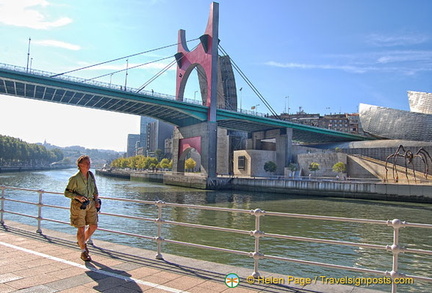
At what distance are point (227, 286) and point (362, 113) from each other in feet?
214

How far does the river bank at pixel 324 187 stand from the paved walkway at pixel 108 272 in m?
31.9

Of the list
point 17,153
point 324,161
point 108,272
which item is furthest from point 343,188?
point 17,153

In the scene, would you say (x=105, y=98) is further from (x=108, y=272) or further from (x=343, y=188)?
(x=108, y=272)

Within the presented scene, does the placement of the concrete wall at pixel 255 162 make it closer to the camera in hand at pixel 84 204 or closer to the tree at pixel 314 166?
the tree at pixel 314 166

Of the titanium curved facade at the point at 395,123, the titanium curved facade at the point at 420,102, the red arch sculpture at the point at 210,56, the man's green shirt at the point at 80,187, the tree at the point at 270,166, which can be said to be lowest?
the man's green shirt at the point at 80,187

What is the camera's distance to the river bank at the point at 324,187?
31750 millimetres

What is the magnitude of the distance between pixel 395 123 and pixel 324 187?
29.5m

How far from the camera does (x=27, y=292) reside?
4.00 metres

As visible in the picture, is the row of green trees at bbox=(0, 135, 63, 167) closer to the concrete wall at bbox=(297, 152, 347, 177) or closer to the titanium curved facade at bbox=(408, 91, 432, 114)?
the concrete wall at bbox=(297, 152, 347, 177)

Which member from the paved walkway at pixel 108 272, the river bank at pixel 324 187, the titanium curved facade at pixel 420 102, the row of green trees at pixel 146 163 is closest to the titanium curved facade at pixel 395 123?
the titanium curved facade at pixel 420 102

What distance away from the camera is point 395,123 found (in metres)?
59.1

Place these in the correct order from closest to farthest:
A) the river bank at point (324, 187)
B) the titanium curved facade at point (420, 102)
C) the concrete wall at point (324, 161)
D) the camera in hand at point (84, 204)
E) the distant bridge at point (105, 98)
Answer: the camera in hand at point (84, 204) → the river bank at point (324, 187) → the distant bridge at point (105, 98) → the concrete wall at point (324, 161) → the titanium curved facade at point (420, 102)

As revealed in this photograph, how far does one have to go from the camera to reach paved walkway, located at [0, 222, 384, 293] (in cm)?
423

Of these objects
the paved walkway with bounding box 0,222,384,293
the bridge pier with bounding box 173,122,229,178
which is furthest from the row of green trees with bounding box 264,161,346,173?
the paved walkway with bounding box 0,222,384,293
